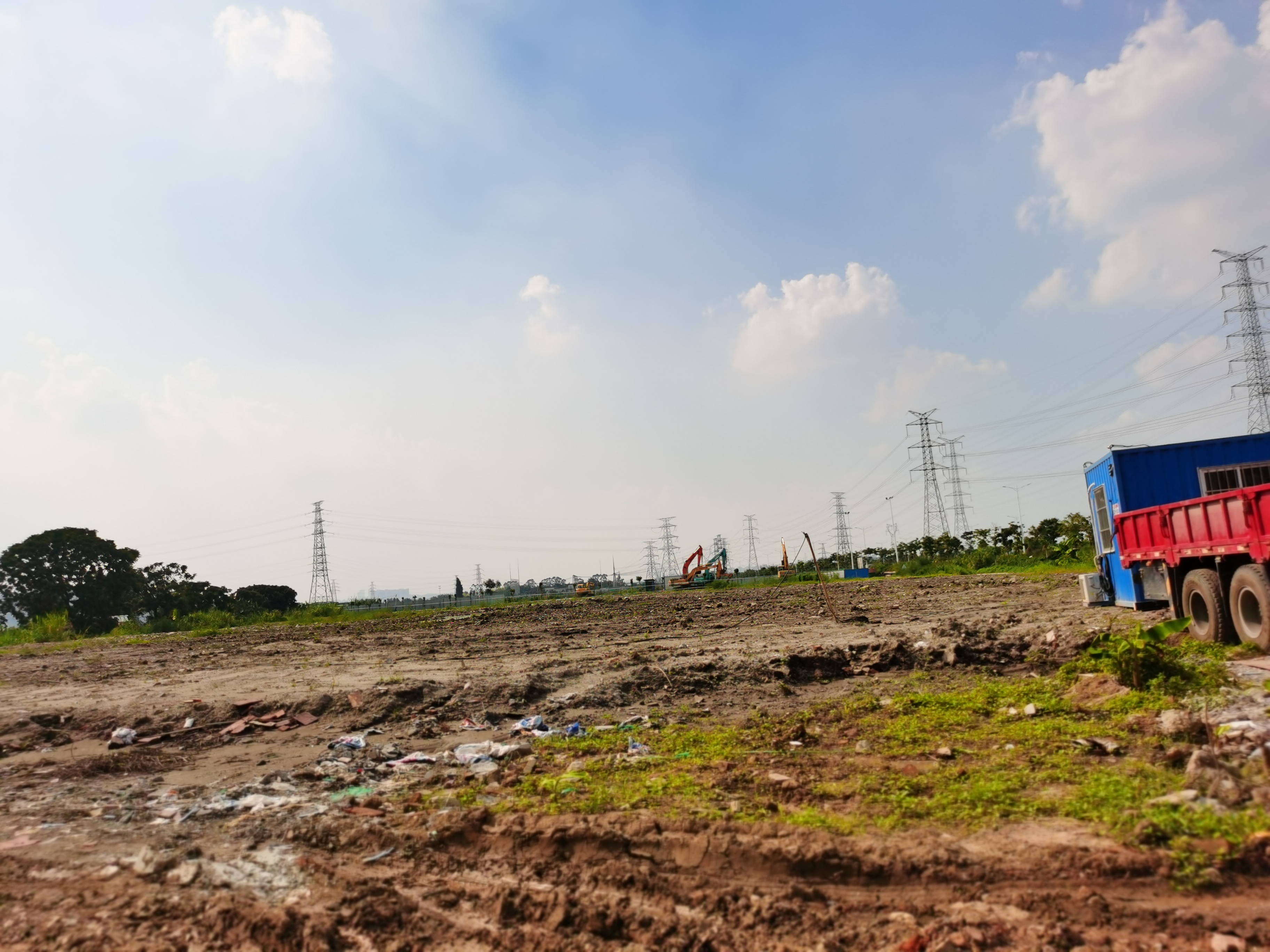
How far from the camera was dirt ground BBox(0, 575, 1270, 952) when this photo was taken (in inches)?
138

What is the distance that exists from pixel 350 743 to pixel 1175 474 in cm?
1366

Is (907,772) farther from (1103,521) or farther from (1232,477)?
(1103,521)

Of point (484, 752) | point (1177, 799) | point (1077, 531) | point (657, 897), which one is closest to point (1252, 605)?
point (1177, 799)

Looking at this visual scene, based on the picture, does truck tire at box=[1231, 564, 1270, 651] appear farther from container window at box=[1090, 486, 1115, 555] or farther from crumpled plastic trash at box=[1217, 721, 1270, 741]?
container window at box=[1090, 486, 1115, 555]

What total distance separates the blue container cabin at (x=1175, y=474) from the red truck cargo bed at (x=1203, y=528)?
1.11m

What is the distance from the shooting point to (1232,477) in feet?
42.1

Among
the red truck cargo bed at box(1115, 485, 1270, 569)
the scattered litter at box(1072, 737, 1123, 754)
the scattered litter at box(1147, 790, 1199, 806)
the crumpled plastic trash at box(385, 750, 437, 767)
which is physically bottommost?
the crumpled plastic trash at box(385, 750, 437, 767)

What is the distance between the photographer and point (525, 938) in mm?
3600

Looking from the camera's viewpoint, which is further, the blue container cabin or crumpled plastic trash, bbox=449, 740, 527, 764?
the blue container cabin

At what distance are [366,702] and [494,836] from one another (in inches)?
225

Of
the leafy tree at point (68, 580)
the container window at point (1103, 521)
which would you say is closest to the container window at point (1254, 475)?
the container window at point (1103, 521)

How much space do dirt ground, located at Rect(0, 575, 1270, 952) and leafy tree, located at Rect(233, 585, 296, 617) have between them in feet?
108

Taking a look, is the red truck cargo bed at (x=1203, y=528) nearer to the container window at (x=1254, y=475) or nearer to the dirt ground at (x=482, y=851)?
the dirt ground at (x=482, y=851)

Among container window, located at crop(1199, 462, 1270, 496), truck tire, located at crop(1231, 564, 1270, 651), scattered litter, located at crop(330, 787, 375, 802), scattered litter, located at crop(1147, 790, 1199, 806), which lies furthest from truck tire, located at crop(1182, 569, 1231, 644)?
scattered litter, located at crop(330, 787, 375, 802)
